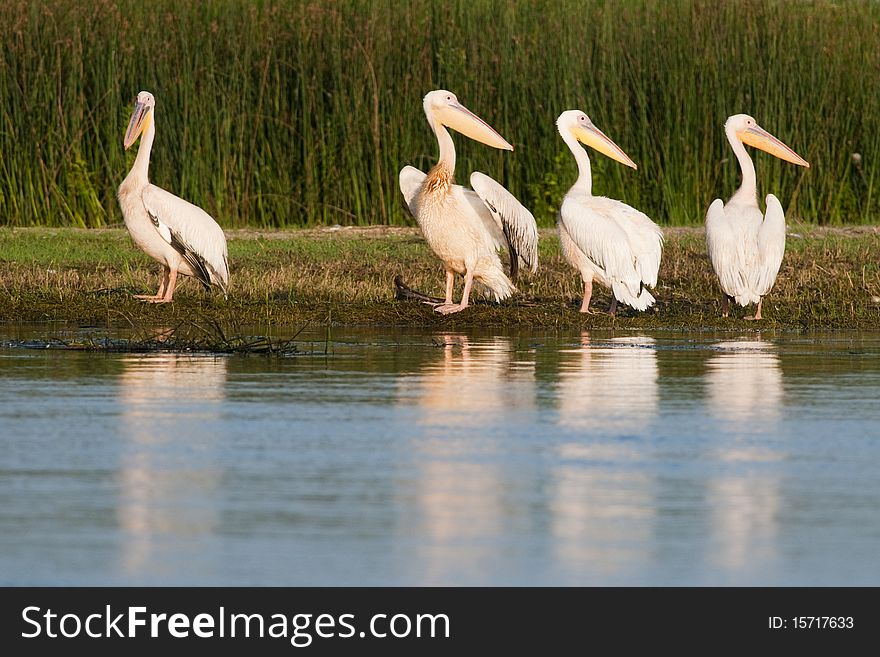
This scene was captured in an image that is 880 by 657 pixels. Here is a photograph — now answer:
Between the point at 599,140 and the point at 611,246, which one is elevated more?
the point at 599,140

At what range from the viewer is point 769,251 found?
12336 mm

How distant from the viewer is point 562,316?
12.7 meters

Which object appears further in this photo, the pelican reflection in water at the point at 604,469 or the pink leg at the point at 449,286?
the pink leg at the point at 449,286

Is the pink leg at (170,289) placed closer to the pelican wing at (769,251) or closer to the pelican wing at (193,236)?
the pelican wing at (193,236)

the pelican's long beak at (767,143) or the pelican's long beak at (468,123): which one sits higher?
the pelican's long beak at (468,123)

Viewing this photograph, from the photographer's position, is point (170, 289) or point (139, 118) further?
point (139, 118)

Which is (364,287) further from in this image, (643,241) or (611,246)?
(643,241)

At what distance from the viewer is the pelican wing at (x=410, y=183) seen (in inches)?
547

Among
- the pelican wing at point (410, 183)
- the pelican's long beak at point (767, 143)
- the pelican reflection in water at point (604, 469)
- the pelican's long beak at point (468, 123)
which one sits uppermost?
the pelican's long beak at point (468, 123)

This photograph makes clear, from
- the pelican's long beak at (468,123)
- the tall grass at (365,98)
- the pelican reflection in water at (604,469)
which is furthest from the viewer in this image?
the tall grass at (365,98)

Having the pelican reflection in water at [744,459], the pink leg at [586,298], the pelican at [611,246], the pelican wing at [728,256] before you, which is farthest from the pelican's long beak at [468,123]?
the pelican reflection in water at [744,459]

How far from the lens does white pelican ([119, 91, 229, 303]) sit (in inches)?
519

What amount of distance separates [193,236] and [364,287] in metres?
1.28

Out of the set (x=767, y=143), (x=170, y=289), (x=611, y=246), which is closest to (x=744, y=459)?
(x=611, y=246)
